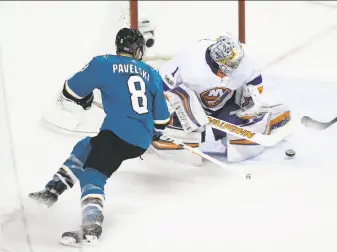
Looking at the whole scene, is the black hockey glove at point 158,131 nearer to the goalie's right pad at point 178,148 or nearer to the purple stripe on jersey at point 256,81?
the goalie's right pad at point 178,148

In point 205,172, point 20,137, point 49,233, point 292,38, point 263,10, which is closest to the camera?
point 49,233

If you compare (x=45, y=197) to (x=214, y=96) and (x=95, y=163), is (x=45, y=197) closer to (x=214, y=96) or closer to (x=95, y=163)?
(x=95, y=163)

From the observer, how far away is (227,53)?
2699 mm

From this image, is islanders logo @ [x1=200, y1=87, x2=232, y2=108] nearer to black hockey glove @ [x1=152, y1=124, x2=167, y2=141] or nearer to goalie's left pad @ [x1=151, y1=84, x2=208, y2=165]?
goalie's left pad @ [x1=151, y1=84, x2=208, y2=165]

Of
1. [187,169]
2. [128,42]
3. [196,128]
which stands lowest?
[187,169]

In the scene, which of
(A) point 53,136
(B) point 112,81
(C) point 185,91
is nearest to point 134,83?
(B) point 112,81

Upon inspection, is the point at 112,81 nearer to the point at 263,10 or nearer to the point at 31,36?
the point at 31,36

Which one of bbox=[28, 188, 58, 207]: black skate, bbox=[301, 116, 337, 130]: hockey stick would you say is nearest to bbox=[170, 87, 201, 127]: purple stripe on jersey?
bbox=[301, 116, 337, 130]: hockey stick

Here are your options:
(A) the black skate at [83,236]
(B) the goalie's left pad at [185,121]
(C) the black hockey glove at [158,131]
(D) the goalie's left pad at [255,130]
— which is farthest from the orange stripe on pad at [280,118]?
(A) the black skate at [83,236]

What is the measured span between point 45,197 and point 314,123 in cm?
103

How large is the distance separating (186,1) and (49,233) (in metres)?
2.19

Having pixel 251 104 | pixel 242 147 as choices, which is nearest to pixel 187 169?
pixel 242 147

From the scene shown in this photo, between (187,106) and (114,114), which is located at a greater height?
(114,114)

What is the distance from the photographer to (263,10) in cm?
417
